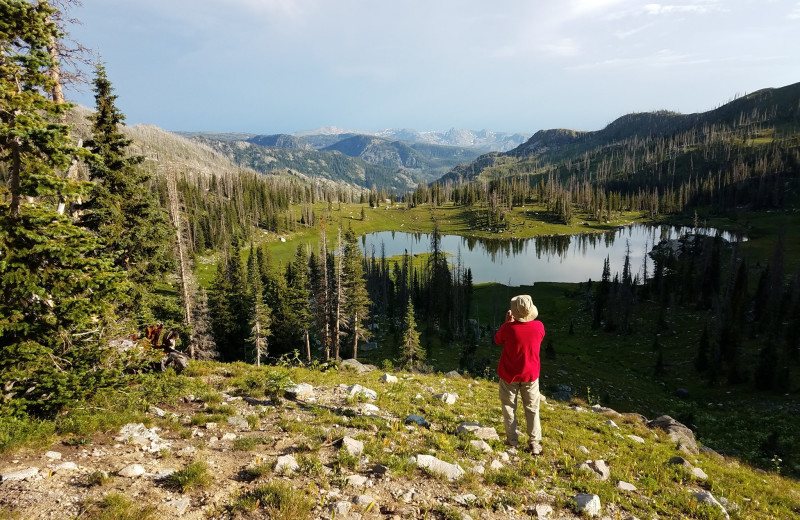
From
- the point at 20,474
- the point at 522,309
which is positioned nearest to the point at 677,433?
the point at 522,309

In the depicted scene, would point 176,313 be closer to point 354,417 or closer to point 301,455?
point 354,417

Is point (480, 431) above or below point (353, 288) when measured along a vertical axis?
above

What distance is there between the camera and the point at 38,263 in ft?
25.7

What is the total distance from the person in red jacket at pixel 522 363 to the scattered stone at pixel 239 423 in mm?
6844

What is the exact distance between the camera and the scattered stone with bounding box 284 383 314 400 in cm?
1280

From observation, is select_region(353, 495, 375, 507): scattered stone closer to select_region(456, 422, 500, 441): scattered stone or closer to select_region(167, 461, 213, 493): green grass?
select_region(167, 461, 213, 493): green grass

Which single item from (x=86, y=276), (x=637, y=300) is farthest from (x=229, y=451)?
(x=637, y=300)

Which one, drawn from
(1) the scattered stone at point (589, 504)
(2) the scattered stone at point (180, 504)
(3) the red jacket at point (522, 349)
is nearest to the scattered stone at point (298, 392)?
(2) the scattered stone at point (180, 504)

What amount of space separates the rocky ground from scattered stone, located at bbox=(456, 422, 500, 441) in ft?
0.11

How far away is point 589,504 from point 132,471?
860 cm

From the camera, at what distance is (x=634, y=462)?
1009 centimetres

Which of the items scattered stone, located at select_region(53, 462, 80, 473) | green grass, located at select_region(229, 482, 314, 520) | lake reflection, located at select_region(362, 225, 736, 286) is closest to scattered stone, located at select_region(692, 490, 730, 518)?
green grass, located at select_region(229, 482, 314, 520)

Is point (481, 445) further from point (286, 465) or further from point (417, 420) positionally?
point (286, 465)

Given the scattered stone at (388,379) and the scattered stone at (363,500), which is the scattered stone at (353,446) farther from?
the scattered stone at (388,379)
